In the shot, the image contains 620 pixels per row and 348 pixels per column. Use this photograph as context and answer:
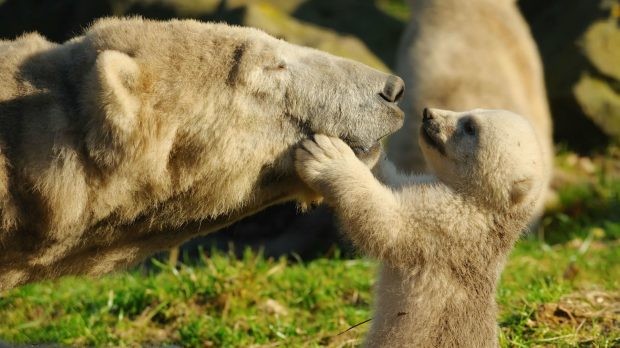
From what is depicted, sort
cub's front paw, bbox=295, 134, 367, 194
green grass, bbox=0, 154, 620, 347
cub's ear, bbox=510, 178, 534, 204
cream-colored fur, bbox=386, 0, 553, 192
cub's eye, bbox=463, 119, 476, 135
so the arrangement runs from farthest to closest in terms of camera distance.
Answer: cream-colored fur, bbox=386, 0, 553, 192 < green grass, bbox=0, 154, 620, 347 < cub's eye, bbox=463, 119, 476, 135 < cub's ear, bbox=510, 178, 534, 204 < cub's front paw, bbox=295, 134, 367, 194

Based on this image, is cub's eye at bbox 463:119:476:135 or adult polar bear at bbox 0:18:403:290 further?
cub's eye at bbox 463:119:476:135

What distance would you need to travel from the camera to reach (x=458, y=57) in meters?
10.1

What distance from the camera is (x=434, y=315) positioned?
4.58m

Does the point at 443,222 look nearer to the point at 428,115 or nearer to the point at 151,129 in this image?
the point at 428,115

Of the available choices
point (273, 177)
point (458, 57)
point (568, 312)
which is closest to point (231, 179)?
point (273, 177)

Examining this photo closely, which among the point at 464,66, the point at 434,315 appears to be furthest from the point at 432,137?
the point at 464,66

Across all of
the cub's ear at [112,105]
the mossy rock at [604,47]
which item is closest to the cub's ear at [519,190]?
the cub's ear at [112,105]

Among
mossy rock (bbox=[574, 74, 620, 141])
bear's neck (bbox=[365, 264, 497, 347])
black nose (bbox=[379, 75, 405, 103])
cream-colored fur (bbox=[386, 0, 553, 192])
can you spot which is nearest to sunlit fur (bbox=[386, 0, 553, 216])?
cream-colored fur (bbox=[386, 0, 553, 192])

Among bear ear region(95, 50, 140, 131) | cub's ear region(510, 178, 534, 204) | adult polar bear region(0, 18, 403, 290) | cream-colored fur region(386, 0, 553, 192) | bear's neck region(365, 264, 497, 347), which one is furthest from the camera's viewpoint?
cream-colored fur region(386, 0, 553, 192)

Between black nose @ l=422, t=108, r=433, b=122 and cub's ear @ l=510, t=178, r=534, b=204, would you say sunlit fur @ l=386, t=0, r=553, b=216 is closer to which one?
black nose @ l=422, t=108, r=433, b=122

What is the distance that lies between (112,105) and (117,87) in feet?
0.25

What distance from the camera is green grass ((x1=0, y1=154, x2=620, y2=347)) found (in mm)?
5551

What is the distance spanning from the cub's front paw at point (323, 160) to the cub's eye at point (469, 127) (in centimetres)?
73

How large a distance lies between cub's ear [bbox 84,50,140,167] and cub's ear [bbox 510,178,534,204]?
72.0 inches
